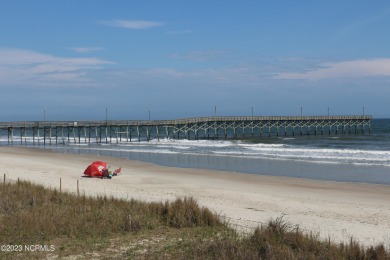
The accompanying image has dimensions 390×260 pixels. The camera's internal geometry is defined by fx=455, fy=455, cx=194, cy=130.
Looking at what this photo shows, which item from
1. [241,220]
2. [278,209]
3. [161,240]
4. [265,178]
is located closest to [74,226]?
[161,240]

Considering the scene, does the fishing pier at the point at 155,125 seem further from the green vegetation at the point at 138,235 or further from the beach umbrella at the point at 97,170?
the green vegetation at the point at 138,235

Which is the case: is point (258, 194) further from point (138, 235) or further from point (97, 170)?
point (138, 235)

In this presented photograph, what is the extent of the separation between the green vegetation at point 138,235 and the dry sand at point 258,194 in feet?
4.51

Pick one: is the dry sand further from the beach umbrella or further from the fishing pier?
the fishing pier

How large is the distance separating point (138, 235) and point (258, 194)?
25.3 feet

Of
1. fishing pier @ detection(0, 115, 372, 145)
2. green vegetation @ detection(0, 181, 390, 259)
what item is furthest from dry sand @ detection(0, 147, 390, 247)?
fishing pier @ detection(0, 115, 372, 145)

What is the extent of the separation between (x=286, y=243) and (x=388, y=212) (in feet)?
20.7

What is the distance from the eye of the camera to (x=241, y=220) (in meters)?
10.7

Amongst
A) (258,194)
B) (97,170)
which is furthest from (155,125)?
(258,194)

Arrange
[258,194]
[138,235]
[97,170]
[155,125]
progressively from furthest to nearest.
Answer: [155,125], [97,170], [258,194], [138,235]

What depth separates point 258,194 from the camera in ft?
51.2

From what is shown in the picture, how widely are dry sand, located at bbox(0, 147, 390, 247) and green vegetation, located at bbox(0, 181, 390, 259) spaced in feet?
4.51

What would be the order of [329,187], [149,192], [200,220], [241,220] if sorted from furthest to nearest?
1. [329,187]
2. [149,192]
3. [241,220]
4. [200,220]

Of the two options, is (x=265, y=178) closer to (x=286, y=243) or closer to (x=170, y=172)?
(x=170, y=172)
